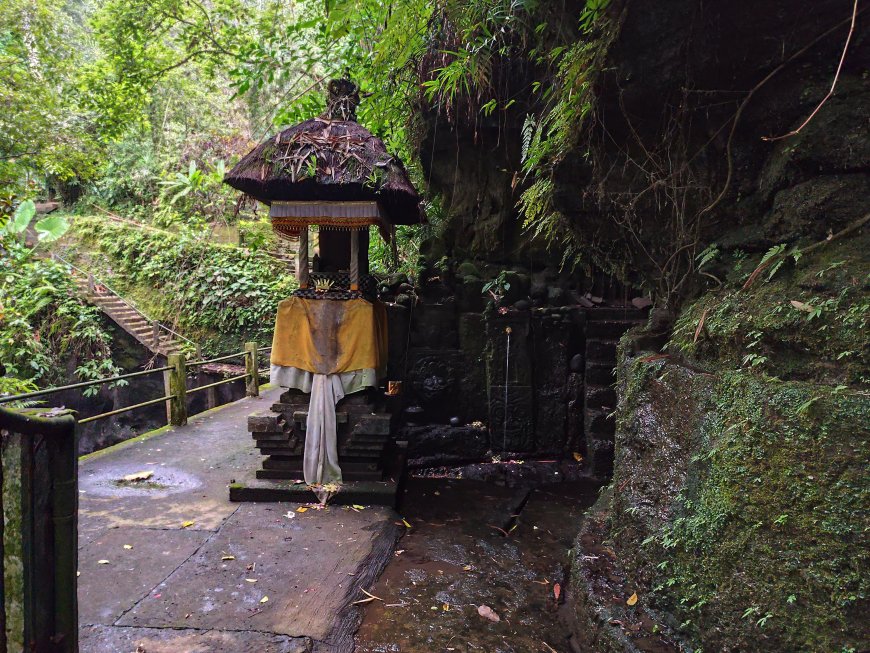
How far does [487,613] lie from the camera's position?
11.7 feet

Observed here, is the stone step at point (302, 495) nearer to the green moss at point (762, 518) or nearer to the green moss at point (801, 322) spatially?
the green moss at point (762, 518)

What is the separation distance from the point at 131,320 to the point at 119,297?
1.00 m

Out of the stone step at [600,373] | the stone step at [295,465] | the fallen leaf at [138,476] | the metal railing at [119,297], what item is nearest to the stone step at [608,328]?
the stone step at [600,373]

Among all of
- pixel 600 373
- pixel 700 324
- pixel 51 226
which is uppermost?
pixel 51 226

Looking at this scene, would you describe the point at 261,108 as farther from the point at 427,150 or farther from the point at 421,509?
the point at 421,509

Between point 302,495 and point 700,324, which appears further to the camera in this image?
point 302,495

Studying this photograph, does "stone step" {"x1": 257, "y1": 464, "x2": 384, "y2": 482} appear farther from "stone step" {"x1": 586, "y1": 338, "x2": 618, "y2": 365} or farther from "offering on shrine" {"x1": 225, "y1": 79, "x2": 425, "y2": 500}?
"stone step" {"x1": 586, "y1": 338, "x2": 618, "y2": 365}

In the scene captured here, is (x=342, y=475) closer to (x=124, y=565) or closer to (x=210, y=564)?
(x=210, y=564)

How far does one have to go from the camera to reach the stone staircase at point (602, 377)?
6895mm

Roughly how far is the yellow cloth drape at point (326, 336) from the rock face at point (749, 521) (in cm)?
323

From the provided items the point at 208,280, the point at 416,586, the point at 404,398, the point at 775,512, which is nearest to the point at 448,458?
the point at 404,398

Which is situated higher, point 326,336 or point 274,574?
point 326,336

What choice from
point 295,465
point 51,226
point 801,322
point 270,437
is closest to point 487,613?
point 801,322

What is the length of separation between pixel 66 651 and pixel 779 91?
451cm
